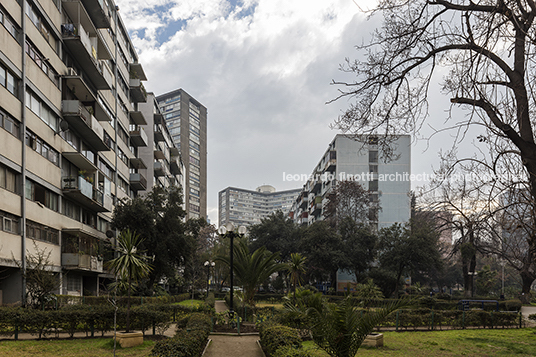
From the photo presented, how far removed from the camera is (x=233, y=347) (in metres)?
16.4

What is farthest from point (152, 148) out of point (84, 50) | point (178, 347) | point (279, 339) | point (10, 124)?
point (178, 347)

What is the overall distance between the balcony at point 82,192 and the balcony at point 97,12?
1312 cm

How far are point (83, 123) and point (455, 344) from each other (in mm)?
26624

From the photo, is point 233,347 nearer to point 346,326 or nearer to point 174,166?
point 346,326

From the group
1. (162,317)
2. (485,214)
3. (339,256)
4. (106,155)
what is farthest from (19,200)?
(339,256)

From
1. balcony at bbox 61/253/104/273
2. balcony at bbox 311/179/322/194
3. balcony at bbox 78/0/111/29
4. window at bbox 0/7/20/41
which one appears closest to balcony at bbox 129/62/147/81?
balcony at bbox 78/0/111/29

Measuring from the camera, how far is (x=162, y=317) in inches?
691

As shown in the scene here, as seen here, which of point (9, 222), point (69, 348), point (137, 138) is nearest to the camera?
point (69, 348)

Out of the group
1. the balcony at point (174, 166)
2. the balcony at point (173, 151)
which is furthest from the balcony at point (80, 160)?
the balcony at point (174, 166)

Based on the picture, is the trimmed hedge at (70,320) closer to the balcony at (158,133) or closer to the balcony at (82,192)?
the balcony at (82,192)

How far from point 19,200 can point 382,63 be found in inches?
860

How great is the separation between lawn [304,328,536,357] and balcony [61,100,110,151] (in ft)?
73.4

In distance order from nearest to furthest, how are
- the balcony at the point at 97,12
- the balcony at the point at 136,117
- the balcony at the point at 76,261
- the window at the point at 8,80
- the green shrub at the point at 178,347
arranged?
the green shrub at the point at 178,347
the window at the point at 8,80
the balcony at the point at 76,261
the balcony at the point at 97,12
the balcony at the point at 136,117

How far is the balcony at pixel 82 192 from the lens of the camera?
3102 cm
